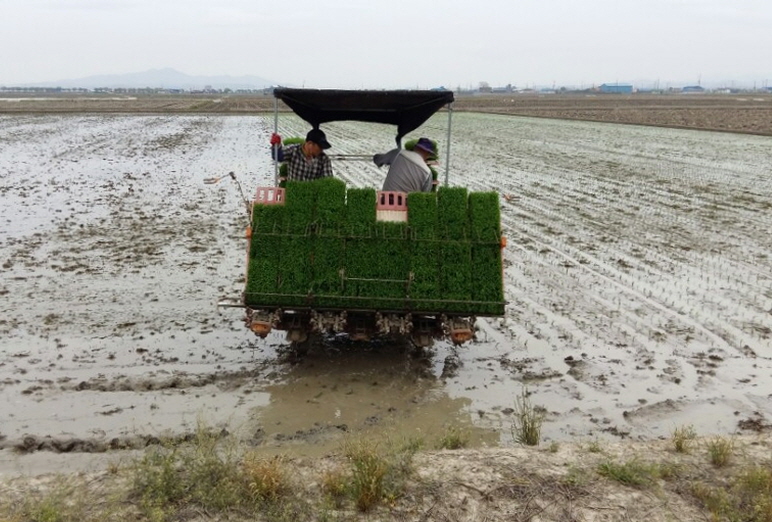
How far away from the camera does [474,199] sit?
21.5 feet

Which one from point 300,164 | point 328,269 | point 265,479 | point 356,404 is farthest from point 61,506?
point 300,164

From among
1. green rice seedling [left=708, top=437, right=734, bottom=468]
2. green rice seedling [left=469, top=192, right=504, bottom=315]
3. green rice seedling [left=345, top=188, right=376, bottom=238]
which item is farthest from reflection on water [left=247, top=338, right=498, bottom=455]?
green rice seedling [left=708, top=437, right=734, bottom=468]

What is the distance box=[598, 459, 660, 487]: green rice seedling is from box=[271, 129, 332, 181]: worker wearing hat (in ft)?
14.9

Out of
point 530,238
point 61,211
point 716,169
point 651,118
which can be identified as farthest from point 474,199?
point 651,118

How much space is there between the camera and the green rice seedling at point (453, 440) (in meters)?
5.11

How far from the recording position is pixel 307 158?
765cm

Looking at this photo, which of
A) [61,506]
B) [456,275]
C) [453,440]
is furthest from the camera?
[456,275]

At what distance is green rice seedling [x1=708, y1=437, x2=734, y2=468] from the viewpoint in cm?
471

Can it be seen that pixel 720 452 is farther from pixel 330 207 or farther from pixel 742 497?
pixel 330 207

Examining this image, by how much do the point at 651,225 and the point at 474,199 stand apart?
7793 millimetres

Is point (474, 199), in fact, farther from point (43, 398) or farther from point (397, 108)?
point (43, 398)

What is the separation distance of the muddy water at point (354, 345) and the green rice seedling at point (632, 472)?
37.3 inches

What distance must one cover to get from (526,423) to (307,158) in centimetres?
398

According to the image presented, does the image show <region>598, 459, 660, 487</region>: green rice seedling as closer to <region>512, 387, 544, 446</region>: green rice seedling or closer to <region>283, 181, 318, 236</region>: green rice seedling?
<region>512, 387, 544, 446</region>: green rice seedling
